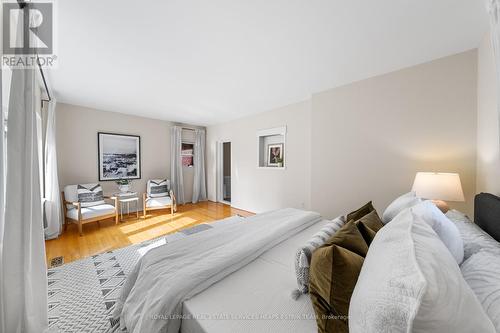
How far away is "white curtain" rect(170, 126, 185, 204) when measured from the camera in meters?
5.30

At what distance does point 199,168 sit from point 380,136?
186 inches

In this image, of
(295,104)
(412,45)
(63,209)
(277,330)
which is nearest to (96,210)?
(63,209)

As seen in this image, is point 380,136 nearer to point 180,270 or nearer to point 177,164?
point 180,270

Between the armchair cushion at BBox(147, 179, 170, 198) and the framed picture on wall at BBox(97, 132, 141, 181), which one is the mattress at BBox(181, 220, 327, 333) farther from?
the framed picture on wall at BBox(97, 132, 141, 181)

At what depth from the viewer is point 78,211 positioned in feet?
10.3

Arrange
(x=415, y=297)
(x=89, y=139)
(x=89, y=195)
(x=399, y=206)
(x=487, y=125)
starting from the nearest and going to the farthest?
(x=415, y=297) < (x=399, y=206) < (x=487, y=125) < (x=89, y=195) < (x=89, y=139)

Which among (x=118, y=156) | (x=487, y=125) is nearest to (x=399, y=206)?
(x=487, y=125)

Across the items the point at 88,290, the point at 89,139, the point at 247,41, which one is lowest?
the point at 88,290

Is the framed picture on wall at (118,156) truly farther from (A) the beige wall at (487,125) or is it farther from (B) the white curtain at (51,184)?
(A) the beige wall at (487,125)

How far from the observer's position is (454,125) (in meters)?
2.08

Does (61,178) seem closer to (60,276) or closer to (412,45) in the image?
(60,276)

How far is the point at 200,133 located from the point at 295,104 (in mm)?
3271
